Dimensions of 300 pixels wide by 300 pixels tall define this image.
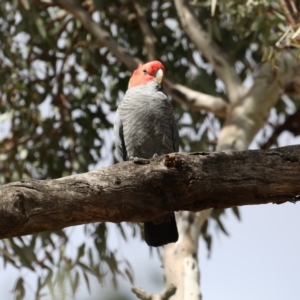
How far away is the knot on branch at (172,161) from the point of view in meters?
2.13

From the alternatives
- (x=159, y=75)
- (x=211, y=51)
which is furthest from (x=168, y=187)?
(x=211, y=51)

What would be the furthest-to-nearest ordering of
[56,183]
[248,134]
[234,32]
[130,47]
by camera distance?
[130,47], [234,32], [248,134], [56,183]

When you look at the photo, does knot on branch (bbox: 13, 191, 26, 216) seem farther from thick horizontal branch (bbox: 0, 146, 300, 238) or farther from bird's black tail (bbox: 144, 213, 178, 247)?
bird's black tail (bbox: 144, 213, 178, 247)

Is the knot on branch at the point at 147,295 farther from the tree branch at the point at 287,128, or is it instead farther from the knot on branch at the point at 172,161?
the tree branch at the point at 287,128

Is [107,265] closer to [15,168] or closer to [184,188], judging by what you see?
[15,168]

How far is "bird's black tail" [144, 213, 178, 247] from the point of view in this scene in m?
2.74

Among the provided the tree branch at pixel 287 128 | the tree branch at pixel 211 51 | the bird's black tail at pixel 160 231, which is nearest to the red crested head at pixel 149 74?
the tree branch at pixel 211 51

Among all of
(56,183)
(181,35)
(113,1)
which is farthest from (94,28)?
(56,183)

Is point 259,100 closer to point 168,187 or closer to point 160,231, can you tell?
point 160,231

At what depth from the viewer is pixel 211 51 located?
4.69 meters

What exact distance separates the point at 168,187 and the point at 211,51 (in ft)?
8.88

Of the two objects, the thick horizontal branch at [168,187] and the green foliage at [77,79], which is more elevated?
the green foliage at [77,79]

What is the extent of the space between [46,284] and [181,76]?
74.9 inches

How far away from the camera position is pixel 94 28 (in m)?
4.91
